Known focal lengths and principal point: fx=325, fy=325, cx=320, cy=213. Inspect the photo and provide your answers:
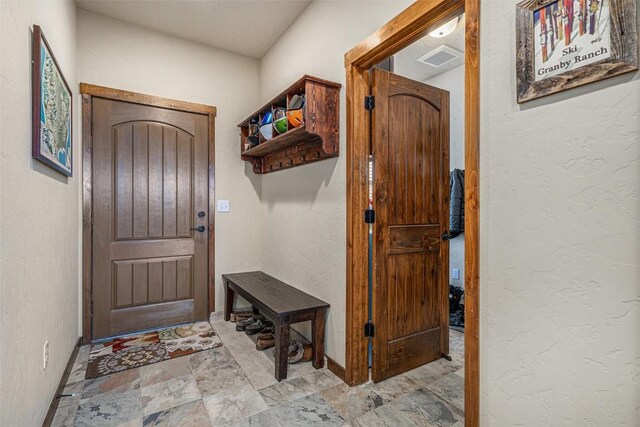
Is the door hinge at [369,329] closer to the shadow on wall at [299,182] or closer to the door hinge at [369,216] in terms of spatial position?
the door hinge at [369,216]

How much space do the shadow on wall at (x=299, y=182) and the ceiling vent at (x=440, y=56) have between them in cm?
175

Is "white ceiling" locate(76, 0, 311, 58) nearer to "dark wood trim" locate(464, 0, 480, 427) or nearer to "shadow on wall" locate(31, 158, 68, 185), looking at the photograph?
"shadow on wall" locate(31, 158, 68, 185)

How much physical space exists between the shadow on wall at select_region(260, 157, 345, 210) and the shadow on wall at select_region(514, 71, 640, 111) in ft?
4.09

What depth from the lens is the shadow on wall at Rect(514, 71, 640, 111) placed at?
2.98ft

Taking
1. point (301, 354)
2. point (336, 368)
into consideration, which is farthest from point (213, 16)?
point (336, 368)

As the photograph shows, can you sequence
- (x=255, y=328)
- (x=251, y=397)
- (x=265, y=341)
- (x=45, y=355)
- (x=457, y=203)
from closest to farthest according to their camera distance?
(x=45, y=355) → (x=251, y=397) → (x=265, y=341) → (x=255, y=328) → (x=457, y=203)

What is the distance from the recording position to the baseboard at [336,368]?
210 centimetres

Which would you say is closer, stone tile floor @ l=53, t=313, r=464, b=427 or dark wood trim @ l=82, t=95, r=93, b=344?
stone tile floor @ l=53, t=313, r=464, b=427

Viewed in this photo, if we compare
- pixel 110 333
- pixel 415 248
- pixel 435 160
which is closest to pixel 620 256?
pixel 415 248

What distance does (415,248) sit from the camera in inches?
88.9

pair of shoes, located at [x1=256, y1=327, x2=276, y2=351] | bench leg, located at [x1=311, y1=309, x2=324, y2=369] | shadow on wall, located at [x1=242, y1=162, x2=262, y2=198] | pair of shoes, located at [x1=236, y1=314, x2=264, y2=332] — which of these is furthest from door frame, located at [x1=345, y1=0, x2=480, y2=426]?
shadow on wall, located at [x1=242, y1=162, x2=262, y2=198]

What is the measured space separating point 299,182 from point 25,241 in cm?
177

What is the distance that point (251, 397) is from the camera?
1.92 meters

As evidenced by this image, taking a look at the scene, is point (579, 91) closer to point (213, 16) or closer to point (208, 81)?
point (213, 16)
